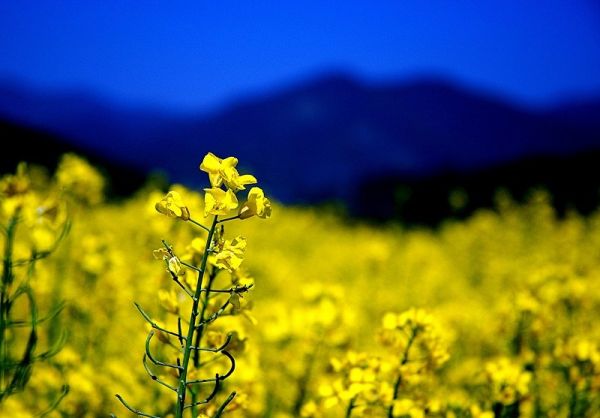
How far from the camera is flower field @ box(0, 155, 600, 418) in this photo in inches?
61.5

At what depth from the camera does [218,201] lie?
Answer: 3.74 feet

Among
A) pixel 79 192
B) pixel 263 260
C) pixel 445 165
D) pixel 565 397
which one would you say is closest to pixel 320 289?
pixel 565 397

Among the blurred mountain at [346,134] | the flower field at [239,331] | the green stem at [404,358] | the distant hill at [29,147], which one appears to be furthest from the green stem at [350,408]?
the blurred mountain at [346,134]

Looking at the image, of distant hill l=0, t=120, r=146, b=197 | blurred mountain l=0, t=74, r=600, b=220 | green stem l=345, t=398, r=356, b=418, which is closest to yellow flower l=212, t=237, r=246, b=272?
green stem l=345, t=398, r=356, b=418

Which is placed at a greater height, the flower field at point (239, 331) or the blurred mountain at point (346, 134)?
the blurred mountain at point (346, 134)

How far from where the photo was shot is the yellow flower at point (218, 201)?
43.7 inches

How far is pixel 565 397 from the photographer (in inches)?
96.3


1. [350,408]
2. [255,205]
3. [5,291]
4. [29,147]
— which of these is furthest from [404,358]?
[29,147]

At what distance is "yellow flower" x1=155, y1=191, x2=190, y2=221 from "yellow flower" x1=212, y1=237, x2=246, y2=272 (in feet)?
0.35

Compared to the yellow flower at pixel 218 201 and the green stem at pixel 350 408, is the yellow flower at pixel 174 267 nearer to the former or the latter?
the yellow flower at pixel 218 201

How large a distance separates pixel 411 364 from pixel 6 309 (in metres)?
1.17

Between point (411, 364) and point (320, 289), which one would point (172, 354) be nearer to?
point (411, 364)

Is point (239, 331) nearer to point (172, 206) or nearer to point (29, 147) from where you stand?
point (172, 206)

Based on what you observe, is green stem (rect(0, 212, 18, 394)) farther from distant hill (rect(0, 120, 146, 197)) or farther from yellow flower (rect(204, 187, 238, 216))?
distant hill (rect(0, 120, 146, 197))
